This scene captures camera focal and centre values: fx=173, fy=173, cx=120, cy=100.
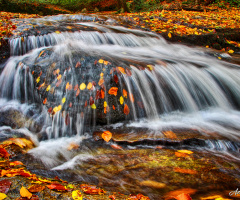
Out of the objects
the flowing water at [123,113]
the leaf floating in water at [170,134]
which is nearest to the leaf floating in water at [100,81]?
the flowing water at [123,113]

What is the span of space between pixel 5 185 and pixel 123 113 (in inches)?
85.2

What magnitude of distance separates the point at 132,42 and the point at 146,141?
13.5 ft

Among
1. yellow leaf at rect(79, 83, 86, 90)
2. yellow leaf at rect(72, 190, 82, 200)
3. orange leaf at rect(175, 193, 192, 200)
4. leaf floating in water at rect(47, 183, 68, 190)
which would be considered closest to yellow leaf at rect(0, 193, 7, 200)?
leaf floating in water at rect(47, 183, 68, 190)

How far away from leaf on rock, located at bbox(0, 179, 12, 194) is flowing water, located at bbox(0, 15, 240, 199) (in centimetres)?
77

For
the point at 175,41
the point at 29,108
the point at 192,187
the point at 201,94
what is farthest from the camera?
the point at 175,41

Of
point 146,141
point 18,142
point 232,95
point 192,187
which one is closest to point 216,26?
point 232,95

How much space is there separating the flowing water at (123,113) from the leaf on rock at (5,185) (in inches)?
30.2

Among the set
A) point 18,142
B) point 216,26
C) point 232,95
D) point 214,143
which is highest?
point 216,26

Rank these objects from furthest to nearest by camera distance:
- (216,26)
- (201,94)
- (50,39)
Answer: (216,26), (50,39), (201,94)

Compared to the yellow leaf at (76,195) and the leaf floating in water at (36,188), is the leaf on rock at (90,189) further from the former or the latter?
the leaf floating in water at (36,188)

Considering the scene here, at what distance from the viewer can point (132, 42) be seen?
5.95 meters

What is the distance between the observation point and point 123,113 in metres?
3.32

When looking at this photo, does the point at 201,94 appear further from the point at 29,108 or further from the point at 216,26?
the point at 216,26

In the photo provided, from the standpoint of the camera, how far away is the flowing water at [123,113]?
2.26 metres
